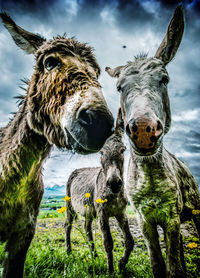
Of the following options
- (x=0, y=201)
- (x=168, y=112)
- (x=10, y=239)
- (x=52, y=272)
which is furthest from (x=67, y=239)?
(x=168, y=112)

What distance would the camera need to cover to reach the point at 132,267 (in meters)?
3.64

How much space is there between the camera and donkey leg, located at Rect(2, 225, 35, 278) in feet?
6.01

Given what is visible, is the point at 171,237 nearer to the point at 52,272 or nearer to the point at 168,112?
the point at 168,112

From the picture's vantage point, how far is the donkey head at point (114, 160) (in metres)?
3.71

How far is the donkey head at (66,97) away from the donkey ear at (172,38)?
1.48 meters

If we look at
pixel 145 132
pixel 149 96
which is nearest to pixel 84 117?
pixel 145 132

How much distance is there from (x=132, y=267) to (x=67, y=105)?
159 inches

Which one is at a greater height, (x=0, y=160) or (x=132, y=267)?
(x=0, y=160)

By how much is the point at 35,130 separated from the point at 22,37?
→ 129 cm

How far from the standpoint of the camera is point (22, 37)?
207 cm

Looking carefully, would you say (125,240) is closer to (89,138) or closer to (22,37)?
(89,138)

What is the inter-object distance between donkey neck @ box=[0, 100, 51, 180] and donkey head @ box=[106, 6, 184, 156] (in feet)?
3.61

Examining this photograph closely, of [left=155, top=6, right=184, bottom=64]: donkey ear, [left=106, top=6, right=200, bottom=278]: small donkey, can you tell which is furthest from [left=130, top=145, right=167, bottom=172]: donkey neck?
[left=155, top=6, right=184, bottom=64]: donkey ear

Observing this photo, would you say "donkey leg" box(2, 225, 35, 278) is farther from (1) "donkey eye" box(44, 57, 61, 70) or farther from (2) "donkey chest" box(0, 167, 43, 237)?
(1) "donkey eye" box(44, 57, 61, 70)
